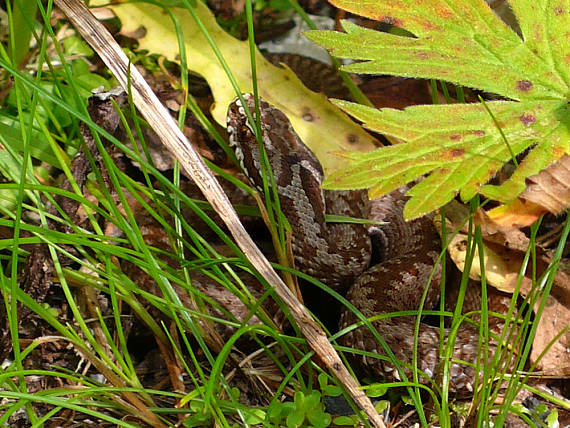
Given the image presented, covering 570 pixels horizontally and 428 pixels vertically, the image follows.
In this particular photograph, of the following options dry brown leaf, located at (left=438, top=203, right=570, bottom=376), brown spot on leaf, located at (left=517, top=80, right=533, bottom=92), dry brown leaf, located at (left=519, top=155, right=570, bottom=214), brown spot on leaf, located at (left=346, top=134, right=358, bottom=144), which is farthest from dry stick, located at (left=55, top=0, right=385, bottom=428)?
brown spot on leaf, located at (left=346, top=134, right=358, bottom=144)

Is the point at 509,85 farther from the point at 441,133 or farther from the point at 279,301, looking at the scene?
the point at 279,301

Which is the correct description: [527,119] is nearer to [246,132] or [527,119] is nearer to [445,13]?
[445,13]

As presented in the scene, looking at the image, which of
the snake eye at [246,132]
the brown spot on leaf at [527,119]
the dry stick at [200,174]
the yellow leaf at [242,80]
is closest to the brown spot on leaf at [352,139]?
the yellow leaf at [242,80]

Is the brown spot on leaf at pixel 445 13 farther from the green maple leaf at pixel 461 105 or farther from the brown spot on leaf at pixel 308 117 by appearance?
the brown spot on leaf at pixel 308 117

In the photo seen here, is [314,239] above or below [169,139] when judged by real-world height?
below

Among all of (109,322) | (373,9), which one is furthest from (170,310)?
(373,9)

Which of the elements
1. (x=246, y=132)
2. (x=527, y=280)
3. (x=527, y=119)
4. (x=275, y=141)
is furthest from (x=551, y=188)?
(x=275, y=141)
